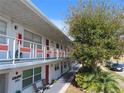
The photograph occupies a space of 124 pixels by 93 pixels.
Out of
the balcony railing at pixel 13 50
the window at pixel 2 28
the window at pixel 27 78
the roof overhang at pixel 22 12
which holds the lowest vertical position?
the window at pixel 27 78

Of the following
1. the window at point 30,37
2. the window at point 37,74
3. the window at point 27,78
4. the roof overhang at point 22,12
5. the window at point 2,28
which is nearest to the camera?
the roof overhang at point 22,12

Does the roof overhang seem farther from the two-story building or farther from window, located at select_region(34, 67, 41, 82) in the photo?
window, located at select_region(34, 67, 41, 82)

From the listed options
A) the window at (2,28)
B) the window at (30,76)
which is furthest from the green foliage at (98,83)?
the window at (2,28)

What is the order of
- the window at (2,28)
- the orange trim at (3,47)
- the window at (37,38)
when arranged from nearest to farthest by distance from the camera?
1. the orange trim at (3,47)
2. the window at (2,28)
3. the window at (37,38)

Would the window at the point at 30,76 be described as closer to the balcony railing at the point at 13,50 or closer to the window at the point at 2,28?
the balcony railing at the point at 13,50

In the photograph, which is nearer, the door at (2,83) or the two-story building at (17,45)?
the two-story building at (17,45)

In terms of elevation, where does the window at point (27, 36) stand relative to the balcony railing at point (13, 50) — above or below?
above

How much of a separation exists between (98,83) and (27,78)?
252 inches

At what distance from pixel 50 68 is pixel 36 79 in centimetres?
515

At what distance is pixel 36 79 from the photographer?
1711cm

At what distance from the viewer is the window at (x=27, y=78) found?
46.1ft

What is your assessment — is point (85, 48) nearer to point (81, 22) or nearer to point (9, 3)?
point (81, 22)

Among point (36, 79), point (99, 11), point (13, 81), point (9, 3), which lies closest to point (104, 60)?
point (99, 11)

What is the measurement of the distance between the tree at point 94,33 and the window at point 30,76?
3751 millimetres
